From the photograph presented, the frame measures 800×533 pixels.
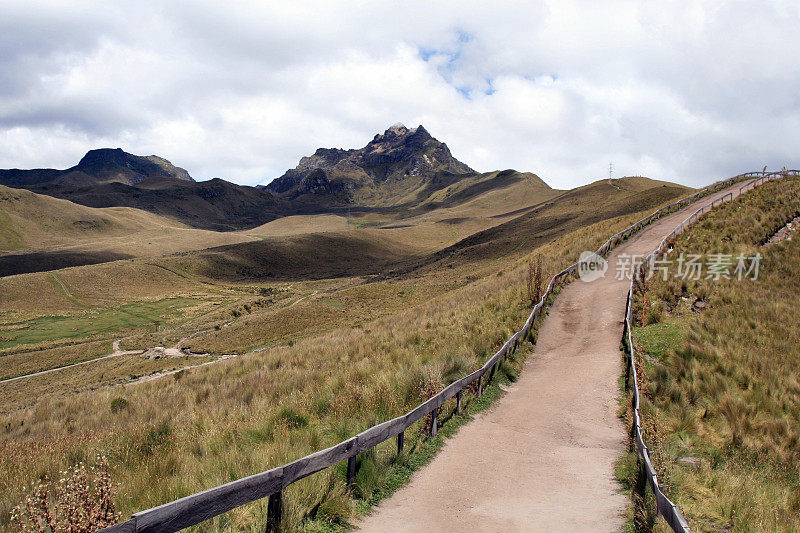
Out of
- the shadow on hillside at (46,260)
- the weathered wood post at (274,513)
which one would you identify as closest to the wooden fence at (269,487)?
the weathered wood post at (274,513)

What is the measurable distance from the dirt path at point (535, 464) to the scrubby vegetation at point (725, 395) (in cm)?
89

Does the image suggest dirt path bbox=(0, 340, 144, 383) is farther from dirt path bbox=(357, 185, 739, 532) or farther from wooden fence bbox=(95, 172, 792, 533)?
wooden fence bbox=(95, 172, 792, 533)

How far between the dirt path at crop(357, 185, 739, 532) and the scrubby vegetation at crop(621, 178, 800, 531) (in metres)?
0.89

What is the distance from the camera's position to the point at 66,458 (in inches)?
272

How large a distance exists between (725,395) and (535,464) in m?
5.81

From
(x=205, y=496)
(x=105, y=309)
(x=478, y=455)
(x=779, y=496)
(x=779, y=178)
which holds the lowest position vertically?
(x=105, y=309)

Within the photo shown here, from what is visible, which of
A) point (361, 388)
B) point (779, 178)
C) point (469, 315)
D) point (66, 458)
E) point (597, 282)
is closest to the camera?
point (66, 458)

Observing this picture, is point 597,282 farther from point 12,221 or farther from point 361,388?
point 12,221

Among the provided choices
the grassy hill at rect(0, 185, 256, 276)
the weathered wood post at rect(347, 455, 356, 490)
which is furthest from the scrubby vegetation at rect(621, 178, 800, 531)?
the grassy hill at rect(0, 185, 256, 276)

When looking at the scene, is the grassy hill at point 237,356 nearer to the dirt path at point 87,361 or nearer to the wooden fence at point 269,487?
the wooden fence at point 269,487

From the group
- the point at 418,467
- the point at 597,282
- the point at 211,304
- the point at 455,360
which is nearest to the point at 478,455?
the point at 418,467

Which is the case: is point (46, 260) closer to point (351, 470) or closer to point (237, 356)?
point (237, 356)

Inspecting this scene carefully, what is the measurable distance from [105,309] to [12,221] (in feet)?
465

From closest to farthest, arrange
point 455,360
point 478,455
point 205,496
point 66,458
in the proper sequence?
point 205,496
point 66,458
point 478,455
point 455,360
